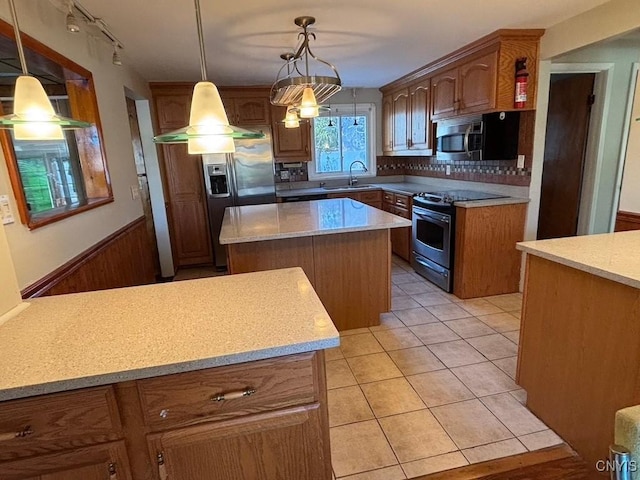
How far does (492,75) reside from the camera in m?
3.01

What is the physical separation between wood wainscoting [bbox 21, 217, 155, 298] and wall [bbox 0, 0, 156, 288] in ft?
0.14

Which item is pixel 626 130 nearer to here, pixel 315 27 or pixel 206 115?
pixel 315 27

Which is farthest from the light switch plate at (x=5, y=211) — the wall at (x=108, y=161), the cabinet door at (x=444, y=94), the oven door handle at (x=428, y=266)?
the cabinet door at (x=444, y=94)

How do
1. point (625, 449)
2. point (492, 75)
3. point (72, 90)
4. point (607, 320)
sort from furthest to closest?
point (492, 75) → point (72, 90) → point (607, 320) → point (625, 449)

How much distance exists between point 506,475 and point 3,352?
1.88m

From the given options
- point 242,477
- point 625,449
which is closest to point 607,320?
point 625,449

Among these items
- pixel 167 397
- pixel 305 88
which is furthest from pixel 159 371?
pixel 305 88

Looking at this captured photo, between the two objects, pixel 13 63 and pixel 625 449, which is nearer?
pixel 625 449

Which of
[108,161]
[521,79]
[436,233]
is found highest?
[521,79]

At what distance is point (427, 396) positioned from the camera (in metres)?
2.04

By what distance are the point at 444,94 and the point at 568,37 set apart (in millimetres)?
1190

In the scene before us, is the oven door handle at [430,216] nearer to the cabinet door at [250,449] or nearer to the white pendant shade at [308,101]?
the white pendant shade at [308,101]

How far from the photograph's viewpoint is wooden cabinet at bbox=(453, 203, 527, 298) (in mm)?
3203

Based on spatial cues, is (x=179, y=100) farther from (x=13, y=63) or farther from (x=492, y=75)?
(x=492, y=75)
